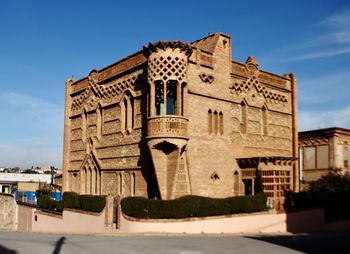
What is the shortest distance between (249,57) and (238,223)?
12.3 metres

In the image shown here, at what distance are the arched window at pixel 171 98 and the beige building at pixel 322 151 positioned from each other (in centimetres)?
1776

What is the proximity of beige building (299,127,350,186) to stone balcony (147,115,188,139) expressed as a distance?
18169mm

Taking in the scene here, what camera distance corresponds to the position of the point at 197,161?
23266 mm

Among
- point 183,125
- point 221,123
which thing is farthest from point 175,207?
point 221,123

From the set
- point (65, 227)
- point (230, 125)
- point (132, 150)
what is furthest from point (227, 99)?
point (65, 227)

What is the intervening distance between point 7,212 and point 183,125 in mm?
24986

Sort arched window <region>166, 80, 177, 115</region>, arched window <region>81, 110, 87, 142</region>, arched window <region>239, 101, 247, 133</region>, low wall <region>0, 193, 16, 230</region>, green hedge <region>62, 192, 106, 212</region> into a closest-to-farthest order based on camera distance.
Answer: green hedge <region>62, 192, 106, 212</region> → arched window <region>166, 80, 177, 115</region> → arched window <region>239, 101, 247, 133</region> → arched window <region>81, 110, 87, 142</region> → low wall <region>0, 193, 16, 230</region>

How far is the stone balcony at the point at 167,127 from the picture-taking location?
70.1 feet

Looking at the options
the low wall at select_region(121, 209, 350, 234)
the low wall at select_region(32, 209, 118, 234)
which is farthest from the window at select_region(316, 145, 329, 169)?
the low wall at select_region(32, 209, 118, 234)

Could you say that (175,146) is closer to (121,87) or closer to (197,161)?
(197,161)

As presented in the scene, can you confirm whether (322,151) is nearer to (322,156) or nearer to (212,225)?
(322,156)

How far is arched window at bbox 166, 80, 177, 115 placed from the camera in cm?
2269

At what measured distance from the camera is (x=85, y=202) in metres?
23.7

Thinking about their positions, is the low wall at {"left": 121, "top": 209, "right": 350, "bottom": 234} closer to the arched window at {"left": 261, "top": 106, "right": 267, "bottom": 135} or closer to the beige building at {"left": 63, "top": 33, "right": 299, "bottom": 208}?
the beige building at {"left": 63, "top": 33, "right": 299, "bottom": 208}
